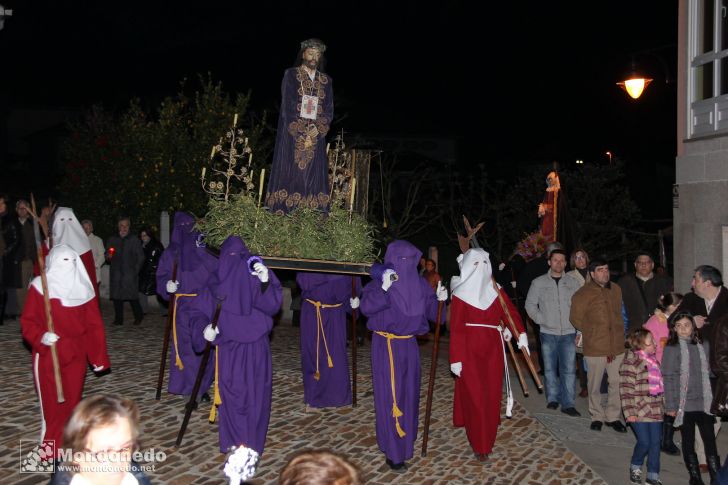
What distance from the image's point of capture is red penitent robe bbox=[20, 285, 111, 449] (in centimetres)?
667

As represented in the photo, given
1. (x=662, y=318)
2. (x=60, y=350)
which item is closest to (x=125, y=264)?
(x=60, y=350)

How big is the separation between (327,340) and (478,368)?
8.04 ft

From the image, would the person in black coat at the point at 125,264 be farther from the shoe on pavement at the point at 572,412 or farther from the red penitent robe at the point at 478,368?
the shoe on pavement at the point at 572,412

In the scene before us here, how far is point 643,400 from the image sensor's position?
6754 millimetres

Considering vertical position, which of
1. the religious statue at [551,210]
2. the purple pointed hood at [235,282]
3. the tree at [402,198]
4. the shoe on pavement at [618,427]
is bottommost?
the shoe on pavement at [618,427]

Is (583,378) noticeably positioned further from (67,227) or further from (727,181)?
(67,227)

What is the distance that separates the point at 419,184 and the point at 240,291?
1450 cm

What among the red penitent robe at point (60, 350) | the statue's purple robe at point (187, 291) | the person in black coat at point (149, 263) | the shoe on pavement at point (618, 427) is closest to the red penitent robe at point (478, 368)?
the shoe on pavement at point (618, 427)

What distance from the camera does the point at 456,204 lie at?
22.5 meters

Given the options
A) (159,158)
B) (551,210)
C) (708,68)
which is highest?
(708,68)

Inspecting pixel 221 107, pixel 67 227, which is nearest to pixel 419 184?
pixel 221 107

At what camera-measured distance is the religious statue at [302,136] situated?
9.17 meters

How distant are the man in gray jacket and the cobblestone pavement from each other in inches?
20.7

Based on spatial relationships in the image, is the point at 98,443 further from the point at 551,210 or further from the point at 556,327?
the point at 551,210
